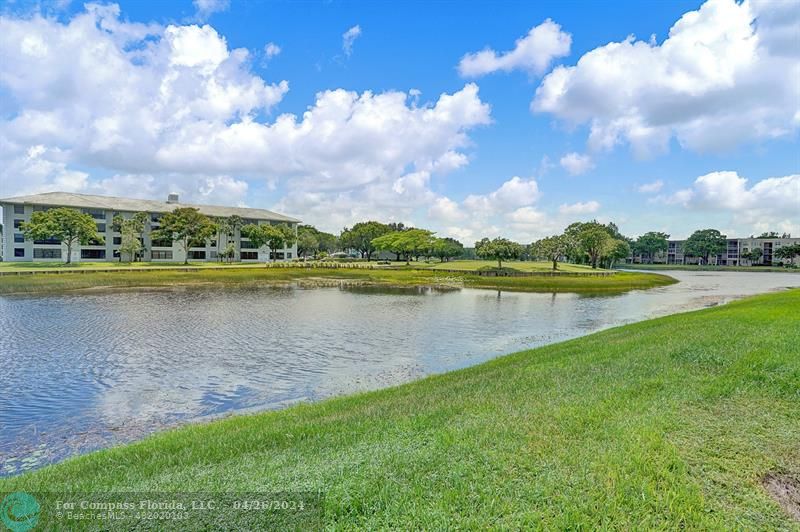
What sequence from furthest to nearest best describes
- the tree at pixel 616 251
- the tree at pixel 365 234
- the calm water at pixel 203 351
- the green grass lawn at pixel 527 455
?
the tree at pixel 365 234 < the tree at pixel 616 251 < the calm water at pixel 203 351 < the green grass lawn at pixel 527 455

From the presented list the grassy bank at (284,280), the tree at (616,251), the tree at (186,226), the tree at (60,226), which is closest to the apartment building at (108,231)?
the tree at (60,226)

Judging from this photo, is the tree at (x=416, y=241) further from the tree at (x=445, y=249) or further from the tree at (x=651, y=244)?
the tree at (x=651, y=244)

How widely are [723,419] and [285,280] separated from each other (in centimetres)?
6444

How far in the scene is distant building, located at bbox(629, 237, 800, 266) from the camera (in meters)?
167

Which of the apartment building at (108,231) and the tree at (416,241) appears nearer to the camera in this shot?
the apartment building at (108,231)

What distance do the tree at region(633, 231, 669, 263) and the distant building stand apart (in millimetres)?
5525

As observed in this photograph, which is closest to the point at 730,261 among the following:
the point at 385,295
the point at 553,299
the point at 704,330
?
the point at 553,299

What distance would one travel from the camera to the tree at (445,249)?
11888cm

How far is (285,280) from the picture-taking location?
67.4m

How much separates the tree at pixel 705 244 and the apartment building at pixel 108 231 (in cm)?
15410

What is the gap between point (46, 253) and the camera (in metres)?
88.1

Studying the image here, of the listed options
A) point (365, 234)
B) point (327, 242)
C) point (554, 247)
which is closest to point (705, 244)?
point (554, 247)

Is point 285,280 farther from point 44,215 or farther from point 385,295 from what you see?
point 44,215

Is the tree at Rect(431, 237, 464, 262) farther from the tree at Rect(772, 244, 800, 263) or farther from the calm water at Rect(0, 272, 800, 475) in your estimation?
the tree at Rect(772, 244, 800, 263)
